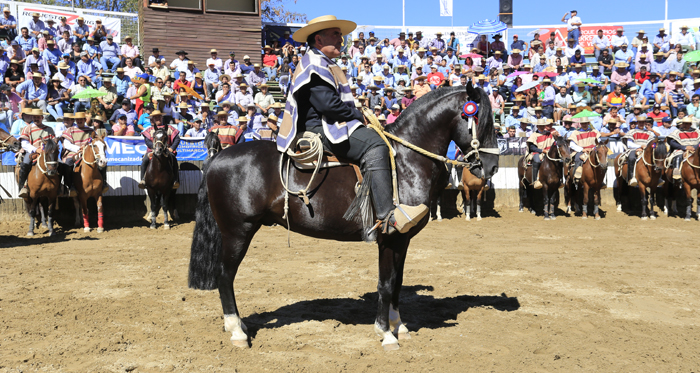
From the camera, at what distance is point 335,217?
5.21 metres

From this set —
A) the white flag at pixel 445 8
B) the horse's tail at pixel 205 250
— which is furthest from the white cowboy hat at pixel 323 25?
the white flag at pixel 445 8

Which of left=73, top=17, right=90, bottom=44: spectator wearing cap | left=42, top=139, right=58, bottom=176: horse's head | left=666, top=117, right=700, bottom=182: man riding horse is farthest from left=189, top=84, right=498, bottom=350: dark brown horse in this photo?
left=73, top=17, right=90, bottom=44: spectator wearing cap

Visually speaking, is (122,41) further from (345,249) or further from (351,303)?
(351,303)

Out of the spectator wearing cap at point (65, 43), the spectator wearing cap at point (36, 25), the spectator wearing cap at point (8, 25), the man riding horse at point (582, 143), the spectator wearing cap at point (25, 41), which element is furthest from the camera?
the spectator wearing cap at point (36, 25)

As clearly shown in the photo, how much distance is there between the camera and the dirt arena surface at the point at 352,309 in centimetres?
479

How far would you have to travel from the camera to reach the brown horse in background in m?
12.8

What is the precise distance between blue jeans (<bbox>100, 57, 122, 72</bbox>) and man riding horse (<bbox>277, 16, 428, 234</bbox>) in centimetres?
1598

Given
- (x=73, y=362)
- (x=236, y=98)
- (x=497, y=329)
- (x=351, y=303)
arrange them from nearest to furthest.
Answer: (x=73, y=362)
(x=497, y=329)
(x=351, y=303)
(x=236, y=98)

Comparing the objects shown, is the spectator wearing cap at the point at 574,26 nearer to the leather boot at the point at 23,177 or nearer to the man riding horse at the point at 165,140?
the man riding horse at the point at 165,140

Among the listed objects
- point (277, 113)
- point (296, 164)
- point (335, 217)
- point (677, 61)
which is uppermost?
point (677, 61)

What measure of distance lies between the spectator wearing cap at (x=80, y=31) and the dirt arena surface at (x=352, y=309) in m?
11.6

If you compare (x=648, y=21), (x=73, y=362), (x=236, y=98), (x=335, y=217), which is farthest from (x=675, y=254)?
(x=648, y=21)

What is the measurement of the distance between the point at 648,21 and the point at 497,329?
25.0 metres

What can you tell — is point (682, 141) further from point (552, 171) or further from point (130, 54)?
point (130, 54)
